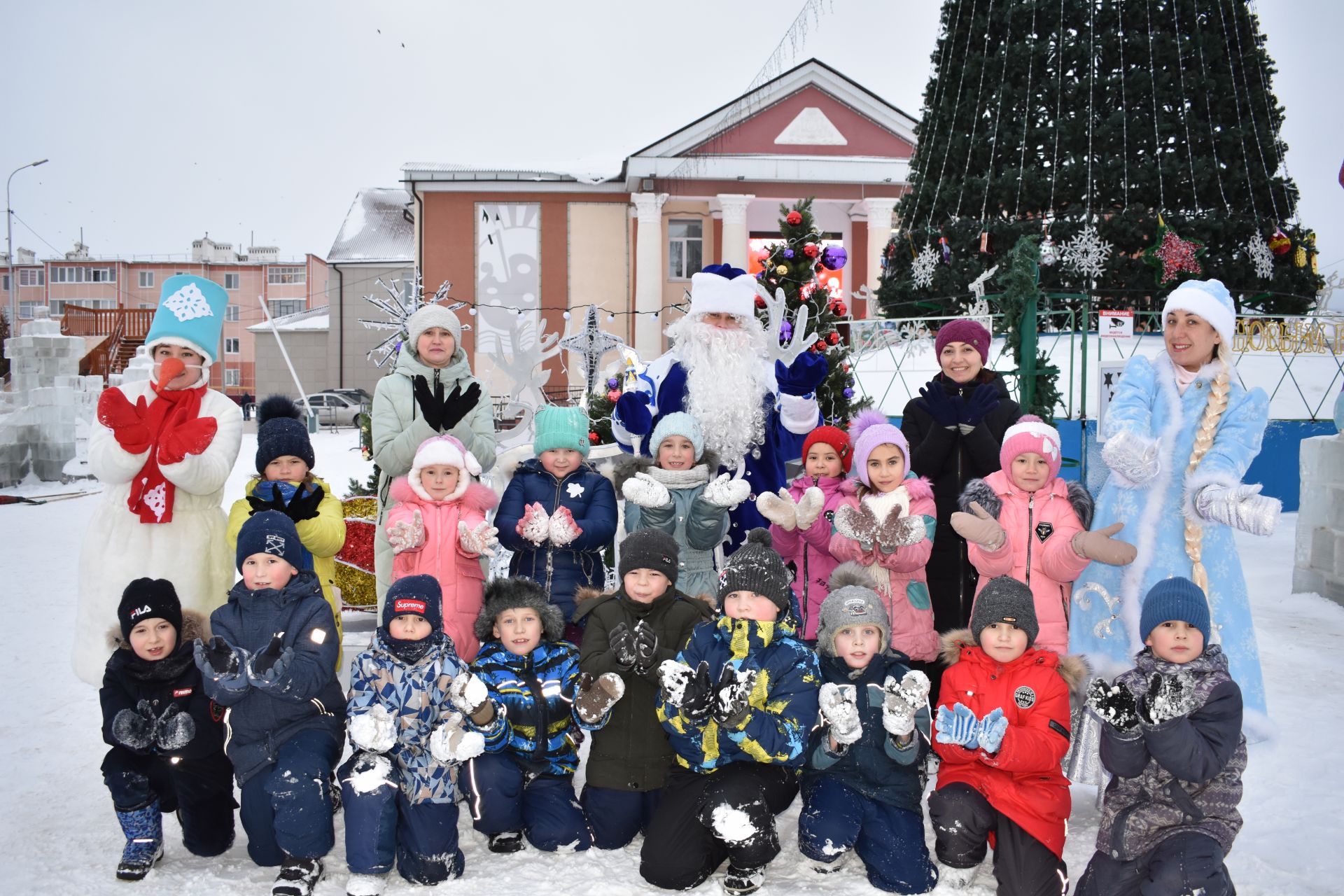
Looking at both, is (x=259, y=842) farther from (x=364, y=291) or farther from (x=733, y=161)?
(x=364, y=291)

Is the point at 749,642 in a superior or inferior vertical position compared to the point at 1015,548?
inferior

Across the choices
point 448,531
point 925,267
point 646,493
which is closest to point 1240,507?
point 646,493

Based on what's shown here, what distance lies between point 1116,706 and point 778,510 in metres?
A: 1.49

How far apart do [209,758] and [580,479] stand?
1788 millimetres

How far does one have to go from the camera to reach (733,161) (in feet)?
64.9

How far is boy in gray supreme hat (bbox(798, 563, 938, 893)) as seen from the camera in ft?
9.81

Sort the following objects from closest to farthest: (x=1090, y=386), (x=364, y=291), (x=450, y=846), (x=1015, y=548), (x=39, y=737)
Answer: (x=450, y=846) → (x=1015, y=548) → (x=39, y=737) → (x=1090, y=386) → (x=364, y=291)

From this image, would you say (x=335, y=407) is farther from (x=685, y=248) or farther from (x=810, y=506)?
(x=810, y=506)

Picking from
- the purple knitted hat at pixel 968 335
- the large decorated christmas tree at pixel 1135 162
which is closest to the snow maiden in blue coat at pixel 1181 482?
the purple knitted hat at pixel 968 335

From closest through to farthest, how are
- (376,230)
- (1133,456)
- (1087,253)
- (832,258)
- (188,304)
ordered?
(1133,456) < (188,304) < (832,258) < (1087,253) < (376,230)

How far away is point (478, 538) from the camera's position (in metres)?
3.79

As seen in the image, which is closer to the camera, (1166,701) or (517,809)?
(1166,701)

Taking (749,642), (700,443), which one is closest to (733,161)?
(700,443)

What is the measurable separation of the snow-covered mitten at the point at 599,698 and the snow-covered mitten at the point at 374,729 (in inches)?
24.2
